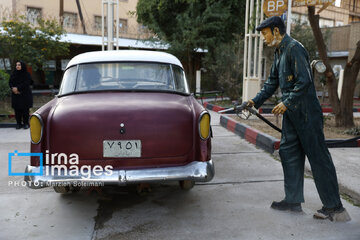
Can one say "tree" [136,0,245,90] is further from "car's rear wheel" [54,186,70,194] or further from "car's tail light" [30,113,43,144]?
"car's tail light" [30,113,43,144]

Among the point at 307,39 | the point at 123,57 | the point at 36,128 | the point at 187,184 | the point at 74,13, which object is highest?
the point at 74,13

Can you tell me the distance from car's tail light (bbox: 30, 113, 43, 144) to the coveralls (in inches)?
90.0

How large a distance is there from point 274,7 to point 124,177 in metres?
6.44

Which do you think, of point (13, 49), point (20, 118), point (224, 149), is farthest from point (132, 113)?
point (13, 49)

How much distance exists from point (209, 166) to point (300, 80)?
3.82 feet

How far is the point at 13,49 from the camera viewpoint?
14594mm

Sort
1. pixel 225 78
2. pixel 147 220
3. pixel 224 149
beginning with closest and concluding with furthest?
pixel 147 220 → pixel 224 149 → pixel 225 78

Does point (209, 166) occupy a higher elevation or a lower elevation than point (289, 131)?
lower

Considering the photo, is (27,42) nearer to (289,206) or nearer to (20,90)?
(20,90)

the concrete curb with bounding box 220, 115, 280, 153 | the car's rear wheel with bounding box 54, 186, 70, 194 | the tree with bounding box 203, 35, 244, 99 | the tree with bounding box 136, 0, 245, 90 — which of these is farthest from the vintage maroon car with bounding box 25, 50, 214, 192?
the tree with bounding box 136, 0, 245, 90

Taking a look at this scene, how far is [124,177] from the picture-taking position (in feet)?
10.2

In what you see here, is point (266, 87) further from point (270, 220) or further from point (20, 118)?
point (20, 118)

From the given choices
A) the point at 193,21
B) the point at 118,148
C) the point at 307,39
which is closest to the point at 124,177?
the point at 118,148

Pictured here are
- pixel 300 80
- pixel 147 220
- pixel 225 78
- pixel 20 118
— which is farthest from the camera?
pixel 225 78
